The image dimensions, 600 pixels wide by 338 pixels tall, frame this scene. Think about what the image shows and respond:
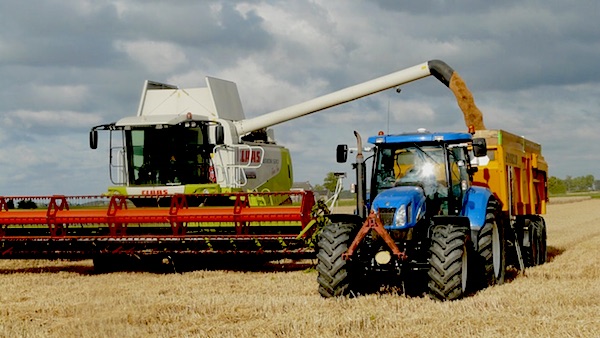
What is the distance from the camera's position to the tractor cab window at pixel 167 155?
12.8 meters

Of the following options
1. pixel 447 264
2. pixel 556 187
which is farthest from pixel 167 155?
pixel 556 187

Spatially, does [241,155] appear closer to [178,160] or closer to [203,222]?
[178,160]

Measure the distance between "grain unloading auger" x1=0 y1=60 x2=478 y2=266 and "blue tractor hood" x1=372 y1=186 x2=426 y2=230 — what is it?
8.34 feet

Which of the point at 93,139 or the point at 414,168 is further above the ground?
the point at 93,139

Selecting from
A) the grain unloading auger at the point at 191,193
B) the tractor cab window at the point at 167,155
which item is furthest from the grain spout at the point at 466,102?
the tractor cab window at the point at 167,155

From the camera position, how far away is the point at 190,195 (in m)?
11.2

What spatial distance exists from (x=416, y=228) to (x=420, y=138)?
103 cm

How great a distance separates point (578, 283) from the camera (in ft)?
29.0

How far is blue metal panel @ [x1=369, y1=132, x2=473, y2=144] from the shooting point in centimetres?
849

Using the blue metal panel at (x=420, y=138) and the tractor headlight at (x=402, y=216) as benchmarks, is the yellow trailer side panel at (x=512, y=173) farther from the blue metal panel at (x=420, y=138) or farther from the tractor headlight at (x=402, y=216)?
the tractor headlight at (x=402, y=216)

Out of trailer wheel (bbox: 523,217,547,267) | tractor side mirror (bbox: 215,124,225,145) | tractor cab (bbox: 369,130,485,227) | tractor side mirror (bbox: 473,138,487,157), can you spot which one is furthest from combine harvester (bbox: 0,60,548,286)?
trailer wheel (bbox: 523,217,547,267)

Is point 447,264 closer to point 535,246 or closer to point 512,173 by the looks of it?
point 512,173

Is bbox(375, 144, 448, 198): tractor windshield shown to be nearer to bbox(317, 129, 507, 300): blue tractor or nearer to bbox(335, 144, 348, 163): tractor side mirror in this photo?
bbox(317, 129, 507, 300): blue tractor

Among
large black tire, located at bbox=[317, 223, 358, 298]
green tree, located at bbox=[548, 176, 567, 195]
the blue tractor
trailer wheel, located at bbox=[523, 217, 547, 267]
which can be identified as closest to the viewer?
the blue tractor
